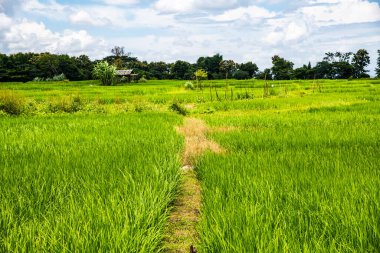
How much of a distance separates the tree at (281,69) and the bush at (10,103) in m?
61.9

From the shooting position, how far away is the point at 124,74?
63.4 m

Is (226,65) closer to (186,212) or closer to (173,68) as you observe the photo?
(186,212)

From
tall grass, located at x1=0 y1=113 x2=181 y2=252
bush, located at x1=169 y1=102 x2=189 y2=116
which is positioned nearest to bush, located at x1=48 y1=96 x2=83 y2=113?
bush, located at x1=169 y1=102 x2=189 y2=116

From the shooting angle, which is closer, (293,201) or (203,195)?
(293,201)

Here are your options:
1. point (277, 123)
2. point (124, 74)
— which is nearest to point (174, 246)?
point (277, 123)

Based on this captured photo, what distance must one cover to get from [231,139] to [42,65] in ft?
212

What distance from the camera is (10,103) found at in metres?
13.8

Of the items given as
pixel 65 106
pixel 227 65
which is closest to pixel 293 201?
pixel 65 106

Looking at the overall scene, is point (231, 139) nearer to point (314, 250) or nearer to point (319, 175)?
point (319, 175)

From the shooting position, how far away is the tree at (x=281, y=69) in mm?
70125

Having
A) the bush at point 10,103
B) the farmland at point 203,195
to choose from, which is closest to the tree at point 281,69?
the bush at point 10,103

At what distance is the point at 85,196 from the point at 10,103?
41.1ft

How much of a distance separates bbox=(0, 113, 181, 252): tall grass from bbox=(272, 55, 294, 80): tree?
6788 centimetres

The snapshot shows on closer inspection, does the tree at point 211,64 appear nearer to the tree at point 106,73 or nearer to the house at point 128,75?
the house at point 128,75
